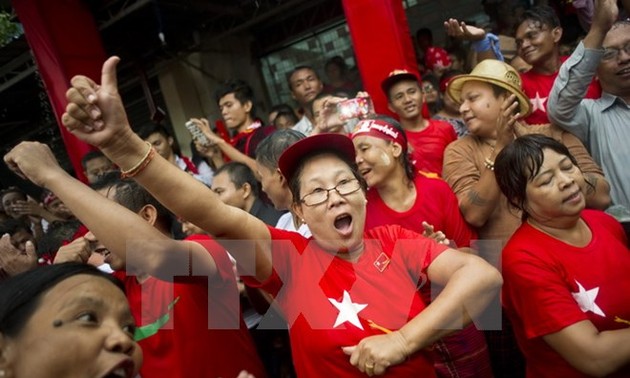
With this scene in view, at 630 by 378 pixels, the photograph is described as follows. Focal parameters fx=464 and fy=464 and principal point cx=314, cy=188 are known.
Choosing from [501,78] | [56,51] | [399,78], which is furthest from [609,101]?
[56,51]

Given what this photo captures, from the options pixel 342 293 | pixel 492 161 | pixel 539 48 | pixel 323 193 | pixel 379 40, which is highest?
pixel 379 40

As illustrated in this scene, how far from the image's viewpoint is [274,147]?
2.56 meters

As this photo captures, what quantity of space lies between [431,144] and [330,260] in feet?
6.28

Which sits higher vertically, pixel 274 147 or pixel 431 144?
pixel 274 147

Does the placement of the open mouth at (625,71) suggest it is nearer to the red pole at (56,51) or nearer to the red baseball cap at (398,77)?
the red baseball cap at (398,77)

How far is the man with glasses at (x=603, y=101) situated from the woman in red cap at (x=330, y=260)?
1.54m

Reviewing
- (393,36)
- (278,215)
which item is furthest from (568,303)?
(393,36)

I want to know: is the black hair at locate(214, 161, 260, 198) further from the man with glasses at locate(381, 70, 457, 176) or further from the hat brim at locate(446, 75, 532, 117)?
the hat brim at locate(446, 75, 532, 117)

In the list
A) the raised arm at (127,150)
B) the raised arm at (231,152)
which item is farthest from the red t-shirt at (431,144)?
the raised arm at (127,150)

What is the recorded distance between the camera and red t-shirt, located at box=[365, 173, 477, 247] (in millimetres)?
2432

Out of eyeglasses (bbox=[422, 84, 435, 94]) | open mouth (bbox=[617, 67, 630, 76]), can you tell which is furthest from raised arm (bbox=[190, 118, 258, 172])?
open mouth (bbox=[617, 67, 630, 76])

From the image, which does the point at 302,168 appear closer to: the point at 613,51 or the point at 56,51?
the point at 613,51

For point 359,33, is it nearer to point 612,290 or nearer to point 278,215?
point 278,215

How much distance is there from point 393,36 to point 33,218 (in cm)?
439
